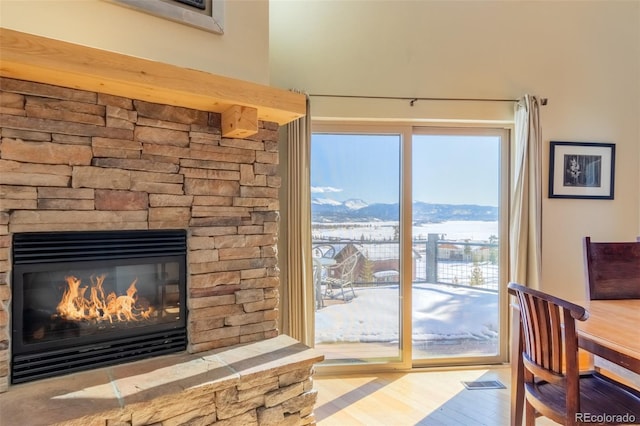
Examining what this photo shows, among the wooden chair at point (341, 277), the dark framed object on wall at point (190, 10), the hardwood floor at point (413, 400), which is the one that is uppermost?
the dark framed object on wall at point (190, 10)

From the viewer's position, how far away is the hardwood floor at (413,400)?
235cm

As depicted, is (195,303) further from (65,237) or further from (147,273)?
(65,237)

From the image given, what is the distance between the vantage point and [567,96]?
3123 mm

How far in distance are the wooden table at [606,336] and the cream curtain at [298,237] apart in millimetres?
1331

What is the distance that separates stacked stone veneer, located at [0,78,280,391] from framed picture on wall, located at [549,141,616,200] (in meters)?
2.29

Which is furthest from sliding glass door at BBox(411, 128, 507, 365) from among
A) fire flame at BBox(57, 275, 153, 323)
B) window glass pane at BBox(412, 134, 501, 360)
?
fire flame at BBox(57, 275, 153, 323)

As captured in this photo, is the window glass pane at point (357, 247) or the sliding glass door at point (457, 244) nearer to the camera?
the window glass pane at point (357, 247)

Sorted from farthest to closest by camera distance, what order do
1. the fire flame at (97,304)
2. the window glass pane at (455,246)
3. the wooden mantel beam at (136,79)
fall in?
the window glass pane at (455,246), the fire flame at (97,304), the wooden mantel beam at (136,79)

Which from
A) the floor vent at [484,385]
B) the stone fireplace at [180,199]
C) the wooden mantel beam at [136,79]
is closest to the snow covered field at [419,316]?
the floor vent at [484,385]

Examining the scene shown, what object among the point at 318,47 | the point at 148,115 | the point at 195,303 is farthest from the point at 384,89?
the point at 195,303

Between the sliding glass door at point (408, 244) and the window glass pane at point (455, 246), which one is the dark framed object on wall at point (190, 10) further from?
the window glass pane at point (455, 246)

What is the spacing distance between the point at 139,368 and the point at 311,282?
49.3 inches

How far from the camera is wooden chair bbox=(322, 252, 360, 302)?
306 centimetres

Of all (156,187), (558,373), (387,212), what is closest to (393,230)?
(387,212)
